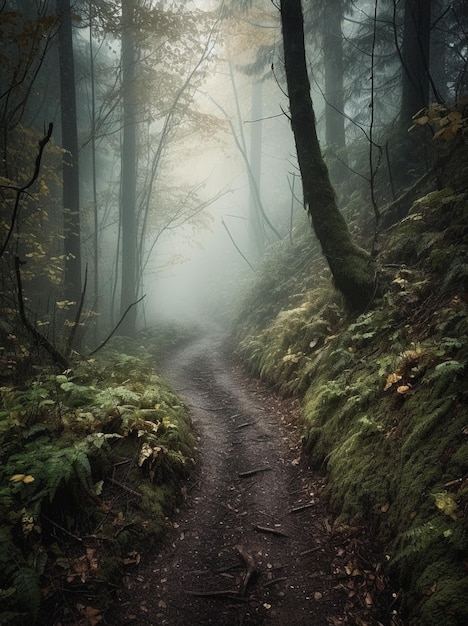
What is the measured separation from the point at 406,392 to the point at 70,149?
11.9 meters

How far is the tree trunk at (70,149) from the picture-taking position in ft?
36.0

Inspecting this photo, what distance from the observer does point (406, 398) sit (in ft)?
15.1

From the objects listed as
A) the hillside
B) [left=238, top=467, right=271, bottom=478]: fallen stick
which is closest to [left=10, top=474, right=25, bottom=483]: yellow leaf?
[left=238, top=467, right=271, bottom=478]: fallen stick

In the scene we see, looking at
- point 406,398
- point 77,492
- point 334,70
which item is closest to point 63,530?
point 77,492

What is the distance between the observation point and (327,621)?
3273 mm

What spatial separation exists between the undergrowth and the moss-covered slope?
8.15 ft

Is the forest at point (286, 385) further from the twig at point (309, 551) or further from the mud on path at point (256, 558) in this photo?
the twig at point (309, 551)

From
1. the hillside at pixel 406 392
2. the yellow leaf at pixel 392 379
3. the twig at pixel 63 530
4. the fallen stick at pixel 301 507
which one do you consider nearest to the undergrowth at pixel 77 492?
the twig at pixel 63 530

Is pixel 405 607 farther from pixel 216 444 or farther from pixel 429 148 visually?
pixel 429 148

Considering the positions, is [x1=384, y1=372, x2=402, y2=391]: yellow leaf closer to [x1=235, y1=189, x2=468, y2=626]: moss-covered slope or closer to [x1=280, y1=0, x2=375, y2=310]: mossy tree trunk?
[x1=235, y1=189, x2=468, y2=626]: moss-covered slope

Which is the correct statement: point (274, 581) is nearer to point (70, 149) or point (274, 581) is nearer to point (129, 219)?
point (70, 149)

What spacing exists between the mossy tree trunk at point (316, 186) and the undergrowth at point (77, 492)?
180 inches

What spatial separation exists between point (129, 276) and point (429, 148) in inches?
467

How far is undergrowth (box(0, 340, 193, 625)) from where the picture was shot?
3189mm
